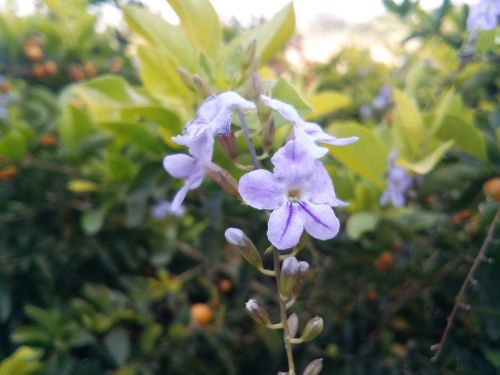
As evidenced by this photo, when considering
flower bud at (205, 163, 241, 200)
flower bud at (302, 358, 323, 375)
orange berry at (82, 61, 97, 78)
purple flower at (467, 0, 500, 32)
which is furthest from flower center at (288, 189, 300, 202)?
orange berry at (82, 61, 97, 78)

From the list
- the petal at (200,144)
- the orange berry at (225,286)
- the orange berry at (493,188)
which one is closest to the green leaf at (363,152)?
the orange berry at (493,188)

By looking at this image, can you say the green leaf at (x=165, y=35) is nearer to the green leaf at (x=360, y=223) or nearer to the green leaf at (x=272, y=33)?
the green leaf at (x=272, y=33)

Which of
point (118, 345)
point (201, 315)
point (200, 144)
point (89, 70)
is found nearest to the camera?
point (200, 144)

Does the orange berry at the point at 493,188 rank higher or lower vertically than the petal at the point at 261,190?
lower

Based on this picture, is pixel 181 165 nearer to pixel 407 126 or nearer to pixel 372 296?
pixel 407 126

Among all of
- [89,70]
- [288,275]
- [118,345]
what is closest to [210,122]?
[288,275]

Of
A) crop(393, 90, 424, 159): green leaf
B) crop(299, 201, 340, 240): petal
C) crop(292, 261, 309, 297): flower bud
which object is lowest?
crop(393, 90, 424, 159): green leaf

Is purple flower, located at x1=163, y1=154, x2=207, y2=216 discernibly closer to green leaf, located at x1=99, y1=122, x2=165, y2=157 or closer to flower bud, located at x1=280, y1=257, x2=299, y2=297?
flower bud, located at x1=280, y1=257, x2=299, y2=297
